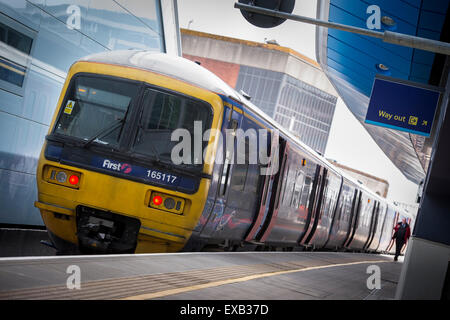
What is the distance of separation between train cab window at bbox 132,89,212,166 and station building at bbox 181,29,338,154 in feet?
205

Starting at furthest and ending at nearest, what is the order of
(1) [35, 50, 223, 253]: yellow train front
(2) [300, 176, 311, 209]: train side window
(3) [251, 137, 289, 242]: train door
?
(2) [300, 176, 311, 209]: train side window
(3) [251, 137, 289, 242]: train door
(1) [35, 50, 223, 253]: yellow train front

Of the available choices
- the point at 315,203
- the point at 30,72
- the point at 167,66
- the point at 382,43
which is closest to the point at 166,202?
the point at 167,66

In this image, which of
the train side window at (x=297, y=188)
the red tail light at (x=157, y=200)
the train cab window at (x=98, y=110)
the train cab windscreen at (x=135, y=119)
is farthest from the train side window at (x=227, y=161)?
the train side window at (x=297, y=188)

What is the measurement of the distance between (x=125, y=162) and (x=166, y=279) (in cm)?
281

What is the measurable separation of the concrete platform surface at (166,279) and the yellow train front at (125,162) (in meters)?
0.80

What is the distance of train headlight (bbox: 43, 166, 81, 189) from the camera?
8.00m

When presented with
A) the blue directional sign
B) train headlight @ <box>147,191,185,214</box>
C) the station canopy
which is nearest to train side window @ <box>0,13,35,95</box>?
train headlight @ <box>147,191,185,214</box>

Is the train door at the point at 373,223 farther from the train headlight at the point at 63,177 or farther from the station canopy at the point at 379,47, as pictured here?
the train headlight at the point at 63,177

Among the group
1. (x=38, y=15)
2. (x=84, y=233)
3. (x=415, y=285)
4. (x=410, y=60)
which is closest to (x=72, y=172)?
(x=84, y=233)

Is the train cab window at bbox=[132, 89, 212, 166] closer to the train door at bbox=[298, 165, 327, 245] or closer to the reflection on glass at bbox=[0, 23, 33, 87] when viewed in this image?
the reflection on glass at bbox=[0, 23, 33, 87]

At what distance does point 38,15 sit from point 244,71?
6311 centimetres

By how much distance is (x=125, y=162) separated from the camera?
26.2ft

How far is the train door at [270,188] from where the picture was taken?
10.6 m

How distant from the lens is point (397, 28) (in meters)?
14.7
